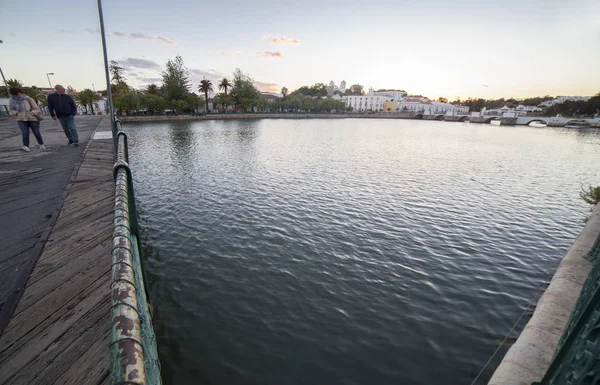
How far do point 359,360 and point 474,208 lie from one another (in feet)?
39.4

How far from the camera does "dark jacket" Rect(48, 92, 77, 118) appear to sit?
10.5 m

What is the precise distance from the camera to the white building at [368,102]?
188750 millimetres

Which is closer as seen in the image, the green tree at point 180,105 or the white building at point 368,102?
the green tree at point 180,105

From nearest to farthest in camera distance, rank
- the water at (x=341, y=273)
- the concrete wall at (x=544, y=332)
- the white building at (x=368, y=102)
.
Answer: the concrete wall at (x=544, y=332) < the water at (x=341, y=273) < the white building at (x=368, y=102)

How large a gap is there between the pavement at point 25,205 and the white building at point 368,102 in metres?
194

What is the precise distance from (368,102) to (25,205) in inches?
8046

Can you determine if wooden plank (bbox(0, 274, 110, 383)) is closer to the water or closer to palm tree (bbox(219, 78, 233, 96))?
the water

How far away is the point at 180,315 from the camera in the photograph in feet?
21.8

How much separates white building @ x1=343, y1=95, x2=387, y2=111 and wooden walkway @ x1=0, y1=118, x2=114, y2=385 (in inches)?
7782

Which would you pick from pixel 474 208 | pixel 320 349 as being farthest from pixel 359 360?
pixel 474 208

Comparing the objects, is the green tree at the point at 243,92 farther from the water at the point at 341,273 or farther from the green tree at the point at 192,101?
the water at the point at 341,273

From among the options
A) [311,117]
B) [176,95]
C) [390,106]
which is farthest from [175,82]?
[390,106]

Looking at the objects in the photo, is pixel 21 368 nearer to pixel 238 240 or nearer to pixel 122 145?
pixel 122 145

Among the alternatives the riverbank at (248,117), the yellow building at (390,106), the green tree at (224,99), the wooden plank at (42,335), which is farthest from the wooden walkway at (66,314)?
the yellow building at (390,106)
